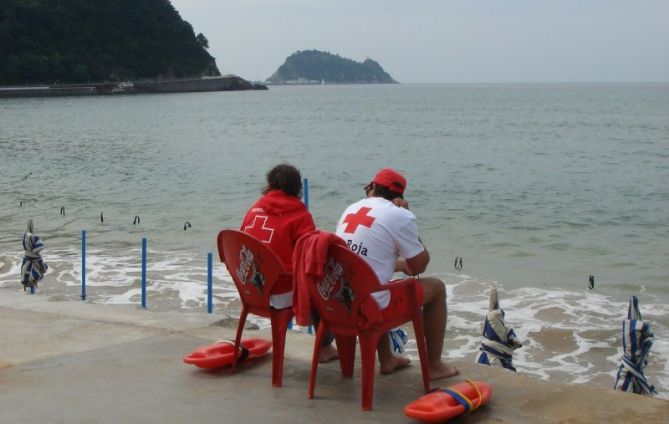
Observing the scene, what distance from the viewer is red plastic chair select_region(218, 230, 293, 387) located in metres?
4.77

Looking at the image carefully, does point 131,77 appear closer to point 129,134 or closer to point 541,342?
point 129,134

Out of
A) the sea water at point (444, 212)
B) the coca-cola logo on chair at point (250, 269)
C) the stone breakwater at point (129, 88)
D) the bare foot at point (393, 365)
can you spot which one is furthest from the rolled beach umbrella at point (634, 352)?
the stone breakwater at point (129, 88)

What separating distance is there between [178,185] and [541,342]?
20387 mm

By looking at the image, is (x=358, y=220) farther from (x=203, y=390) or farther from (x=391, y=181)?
(x=203, y=390)

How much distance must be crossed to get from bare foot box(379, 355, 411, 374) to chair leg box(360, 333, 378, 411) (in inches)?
22.1

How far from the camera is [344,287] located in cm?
441

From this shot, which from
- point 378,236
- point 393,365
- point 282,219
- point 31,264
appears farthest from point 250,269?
point 31,264

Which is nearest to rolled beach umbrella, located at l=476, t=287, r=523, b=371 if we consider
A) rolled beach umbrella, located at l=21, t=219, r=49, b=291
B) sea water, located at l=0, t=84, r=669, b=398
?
sea water, located at l=0, t=84, r=669, b=398

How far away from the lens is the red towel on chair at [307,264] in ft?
14.0

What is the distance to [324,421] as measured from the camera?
4.33 m

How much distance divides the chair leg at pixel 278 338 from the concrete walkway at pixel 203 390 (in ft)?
0.25

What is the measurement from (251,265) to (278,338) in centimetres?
43

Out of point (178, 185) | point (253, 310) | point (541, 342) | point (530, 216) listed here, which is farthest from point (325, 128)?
point (253, 310)

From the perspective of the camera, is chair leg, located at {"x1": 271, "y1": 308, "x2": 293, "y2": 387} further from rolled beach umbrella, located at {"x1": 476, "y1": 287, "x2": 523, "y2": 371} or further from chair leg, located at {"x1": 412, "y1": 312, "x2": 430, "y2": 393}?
rolled beach umbrella, located at {"x1": 476, "y1": 287, "x2": 523, "y2": 371}
